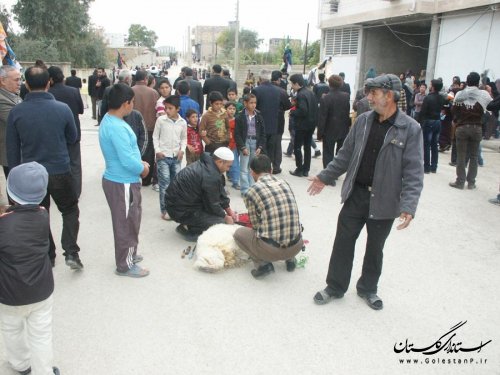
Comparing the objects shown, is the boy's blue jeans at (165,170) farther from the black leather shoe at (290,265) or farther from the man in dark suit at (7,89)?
the black leather shoe at (290,265)

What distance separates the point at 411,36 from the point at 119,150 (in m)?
21.8

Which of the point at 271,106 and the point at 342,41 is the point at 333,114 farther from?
the point at 342,41

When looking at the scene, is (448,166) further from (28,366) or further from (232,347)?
(28,366)

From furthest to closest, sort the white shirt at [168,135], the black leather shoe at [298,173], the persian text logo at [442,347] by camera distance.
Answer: the black leather shoe at [298,173] < the white shirt at [168,135] < the persian text logo at [442,347]

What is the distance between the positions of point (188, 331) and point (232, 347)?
40 cm

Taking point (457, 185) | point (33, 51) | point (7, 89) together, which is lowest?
point (457, 185)

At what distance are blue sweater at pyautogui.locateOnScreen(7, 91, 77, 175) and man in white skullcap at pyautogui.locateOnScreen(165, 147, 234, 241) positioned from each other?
149cm

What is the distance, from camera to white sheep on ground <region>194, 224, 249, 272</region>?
4.32 meters

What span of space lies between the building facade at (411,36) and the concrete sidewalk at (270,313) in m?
11.7

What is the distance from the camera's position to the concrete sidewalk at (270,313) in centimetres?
305

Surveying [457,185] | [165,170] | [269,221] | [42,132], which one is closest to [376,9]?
[457,185]

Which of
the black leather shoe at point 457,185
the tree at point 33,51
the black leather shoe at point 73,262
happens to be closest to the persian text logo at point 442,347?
the black leather shoe at point 73,262

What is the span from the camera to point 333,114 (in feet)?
25.4

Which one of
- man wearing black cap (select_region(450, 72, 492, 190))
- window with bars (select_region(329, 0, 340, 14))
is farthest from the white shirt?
window with bars (select_region(329, 0, 340, 14))
